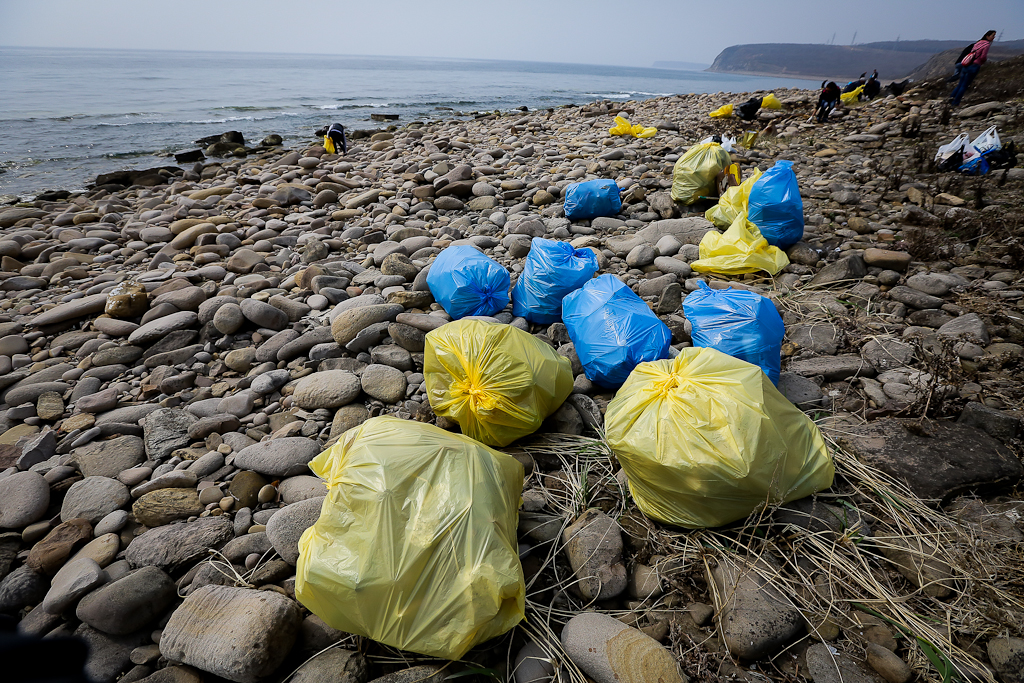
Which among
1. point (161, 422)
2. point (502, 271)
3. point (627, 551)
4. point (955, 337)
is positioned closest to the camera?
point (627, 551)

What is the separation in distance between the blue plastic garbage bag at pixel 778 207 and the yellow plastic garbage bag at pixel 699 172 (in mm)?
997

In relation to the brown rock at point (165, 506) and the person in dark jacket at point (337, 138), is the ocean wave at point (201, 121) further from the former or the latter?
the brown rock at point (165, 506)

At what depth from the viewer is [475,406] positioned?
2.05 metres

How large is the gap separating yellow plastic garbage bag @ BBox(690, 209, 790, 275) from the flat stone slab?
1.70m

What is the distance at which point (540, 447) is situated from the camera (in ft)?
7.22

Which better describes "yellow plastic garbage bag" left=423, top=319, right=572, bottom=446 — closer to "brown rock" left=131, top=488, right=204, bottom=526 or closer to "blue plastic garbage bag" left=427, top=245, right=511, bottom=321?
"blue plastic garbage bag" left=427, top=245, right=511, bottom=321

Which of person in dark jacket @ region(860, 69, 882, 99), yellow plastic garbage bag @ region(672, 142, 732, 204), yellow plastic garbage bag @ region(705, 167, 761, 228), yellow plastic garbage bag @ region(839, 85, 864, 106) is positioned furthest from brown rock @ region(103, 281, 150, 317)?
person in dark jacket @ region(860, 69, 882, 99)

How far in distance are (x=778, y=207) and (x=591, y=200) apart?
1.77 meters

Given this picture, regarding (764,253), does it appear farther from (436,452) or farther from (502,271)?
(436,452)

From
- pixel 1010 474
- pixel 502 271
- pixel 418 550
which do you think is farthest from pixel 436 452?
pixel 1010 474

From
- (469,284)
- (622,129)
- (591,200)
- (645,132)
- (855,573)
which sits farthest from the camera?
(622,129)

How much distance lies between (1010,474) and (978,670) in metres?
0.95

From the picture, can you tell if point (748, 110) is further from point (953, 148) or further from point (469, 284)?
point (469, 284)

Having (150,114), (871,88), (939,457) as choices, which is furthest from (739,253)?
(150,114)
